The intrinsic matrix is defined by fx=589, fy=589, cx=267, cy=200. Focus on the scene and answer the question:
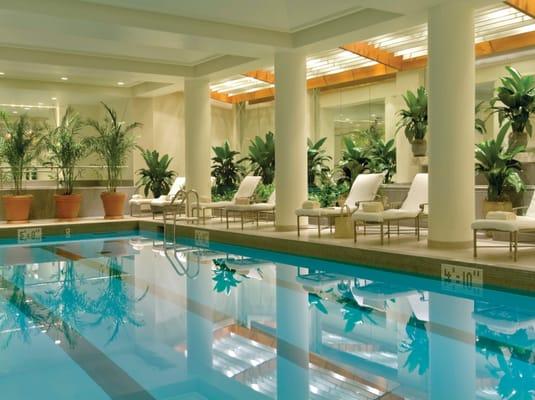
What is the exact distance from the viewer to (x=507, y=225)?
638 centimetres

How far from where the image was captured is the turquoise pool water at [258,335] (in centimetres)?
342

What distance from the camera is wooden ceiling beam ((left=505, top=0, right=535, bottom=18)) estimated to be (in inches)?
344

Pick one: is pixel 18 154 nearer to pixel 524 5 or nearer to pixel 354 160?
pixel 354 160

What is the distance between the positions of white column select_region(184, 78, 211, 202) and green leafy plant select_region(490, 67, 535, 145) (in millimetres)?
6738

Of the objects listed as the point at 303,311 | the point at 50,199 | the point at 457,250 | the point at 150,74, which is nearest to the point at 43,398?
the point at 303,311

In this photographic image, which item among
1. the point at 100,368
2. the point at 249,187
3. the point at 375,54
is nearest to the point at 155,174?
the point at 249,187

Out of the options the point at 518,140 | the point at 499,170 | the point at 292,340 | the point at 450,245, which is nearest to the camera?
the point at 292,340

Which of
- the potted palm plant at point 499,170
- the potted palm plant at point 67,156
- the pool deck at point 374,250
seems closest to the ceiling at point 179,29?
the potted palm plant at point 67,156

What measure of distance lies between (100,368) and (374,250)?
15.3 feet

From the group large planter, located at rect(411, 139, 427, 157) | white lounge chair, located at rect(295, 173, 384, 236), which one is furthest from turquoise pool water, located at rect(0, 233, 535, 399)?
large planter, located at rect(411, 139, 427, 157)

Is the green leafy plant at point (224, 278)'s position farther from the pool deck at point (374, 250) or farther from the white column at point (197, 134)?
the white column at point (197, 134)

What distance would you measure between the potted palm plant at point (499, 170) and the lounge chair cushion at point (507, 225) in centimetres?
205

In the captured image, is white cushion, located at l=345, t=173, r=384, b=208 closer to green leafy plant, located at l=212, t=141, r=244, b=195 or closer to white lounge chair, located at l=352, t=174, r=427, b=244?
white lounge chair, located at l=352, t=174, r=427, b=244

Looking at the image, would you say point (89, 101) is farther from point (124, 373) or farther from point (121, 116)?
point (124, 373)
